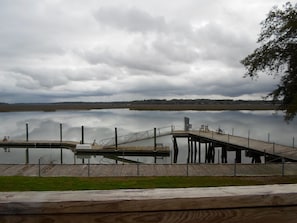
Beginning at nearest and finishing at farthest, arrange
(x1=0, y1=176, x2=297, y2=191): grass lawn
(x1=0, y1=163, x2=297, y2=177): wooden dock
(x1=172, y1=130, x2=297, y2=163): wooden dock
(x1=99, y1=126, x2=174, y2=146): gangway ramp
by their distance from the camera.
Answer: (x1=0, y1=176, x2=297, y2=191): grass lawn < (x1=0, y1=163, x2=297, y2=177): wooden dock < (x1=172, y1=130, x2=297, y2=163): wooden dock < (x1=99, y1=126, x2=174, y2=146): gangway ramp

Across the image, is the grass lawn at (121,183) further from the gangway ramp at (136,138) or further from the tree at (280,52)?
the gangway ramp at (136,138)

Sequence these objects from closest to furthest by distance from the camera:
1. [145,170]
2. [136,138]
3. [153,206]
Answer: [153,206] < [145,170] < [136,138]

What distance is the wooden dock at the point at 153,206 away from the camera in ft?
6.34

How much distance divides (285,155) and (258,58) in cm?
970

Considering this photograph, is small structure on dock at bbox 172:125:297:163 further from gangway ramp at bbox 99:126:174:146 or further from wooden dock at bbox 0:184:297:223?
wooden dock at bbox 0:184:297:223

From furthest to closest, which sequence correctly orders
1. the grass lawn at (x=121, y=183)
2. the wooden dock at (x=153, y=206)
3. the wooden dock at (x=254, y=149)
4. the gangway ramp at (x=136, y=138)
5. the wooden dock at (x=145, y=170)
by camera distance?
the gangway ramp at (x=136, y=138)
the wooden dock at (x=254, y=149)
the wooden dock at (x=145, y=170)
the grass lawn at (x=121, y=183)
the wooden dock at (x=153, y=206)

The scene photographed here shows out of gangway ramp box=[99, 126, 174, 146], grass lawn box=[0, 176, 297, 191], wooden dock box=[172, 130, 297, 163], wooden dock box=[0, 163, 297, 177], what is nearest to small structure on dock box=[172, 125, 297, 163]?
wooden dock box=[172, 130, 297, 163]

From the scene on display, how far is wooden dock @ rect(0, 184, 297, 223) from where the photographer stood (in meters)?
1.93

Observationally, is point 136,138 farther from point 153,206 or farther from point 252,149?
point 153,206

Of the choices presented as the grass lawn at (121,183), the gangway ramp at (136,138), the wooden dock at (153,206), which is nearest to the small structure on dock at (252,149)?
the gangway ramp at (136,138)

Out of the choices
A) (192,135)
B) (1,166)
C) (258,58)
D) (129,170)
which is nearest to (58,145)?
(192,135)

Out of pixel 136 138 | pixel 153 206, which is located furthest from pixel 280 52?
pixel 136 138

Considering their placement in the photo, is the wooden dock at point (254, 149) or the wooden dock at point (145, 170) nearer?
the wooden dock at point (145, 170)

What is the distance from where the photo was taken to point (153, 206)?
6.45 feet
